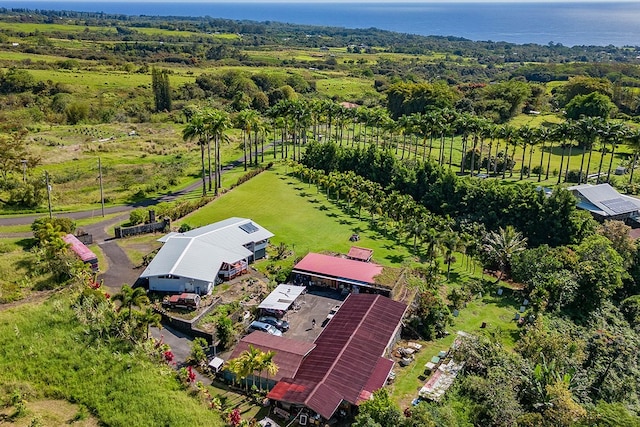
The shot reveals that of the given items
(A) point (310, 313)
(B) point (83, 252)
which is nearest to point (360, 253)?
(A) point (310, 313)

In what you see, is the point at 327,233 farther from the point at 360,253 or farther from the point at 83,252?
the point at 83,252

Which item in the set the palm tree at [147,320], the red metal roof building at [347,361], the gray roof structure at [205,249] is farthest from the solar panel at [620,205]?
the palm tree at [147,320]

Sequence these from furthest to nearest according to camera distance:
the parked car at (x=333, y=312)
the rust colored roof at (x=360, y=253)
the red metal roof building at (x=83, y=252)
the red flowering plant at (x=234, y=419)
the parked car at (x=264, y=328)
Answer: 1. the rust colored roof at (x=360, y=253)
2. the red metal roof building at (x=83, y=252)
3. the parked car at (x=333, y=312)
4. the parked car at (x=264, y=328)
5. the red flowering plant at (x=234, y=419)

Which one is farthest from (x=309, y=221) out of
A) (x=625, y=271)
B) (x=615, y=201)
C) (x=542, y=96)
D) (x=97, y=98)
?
(x=542, y=96)

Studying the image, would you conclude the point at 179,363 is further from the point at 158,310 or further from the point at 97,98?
the point at 97,98

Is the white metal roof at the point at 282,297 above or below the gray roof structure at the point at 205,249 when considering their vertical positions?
below

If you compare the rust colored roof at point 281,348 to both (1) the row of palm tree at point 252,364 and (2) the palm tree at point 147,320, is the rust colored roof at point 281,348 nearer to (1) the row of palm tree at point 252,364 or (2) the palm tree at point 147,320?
(1) the row of palm tree at point 252,364
